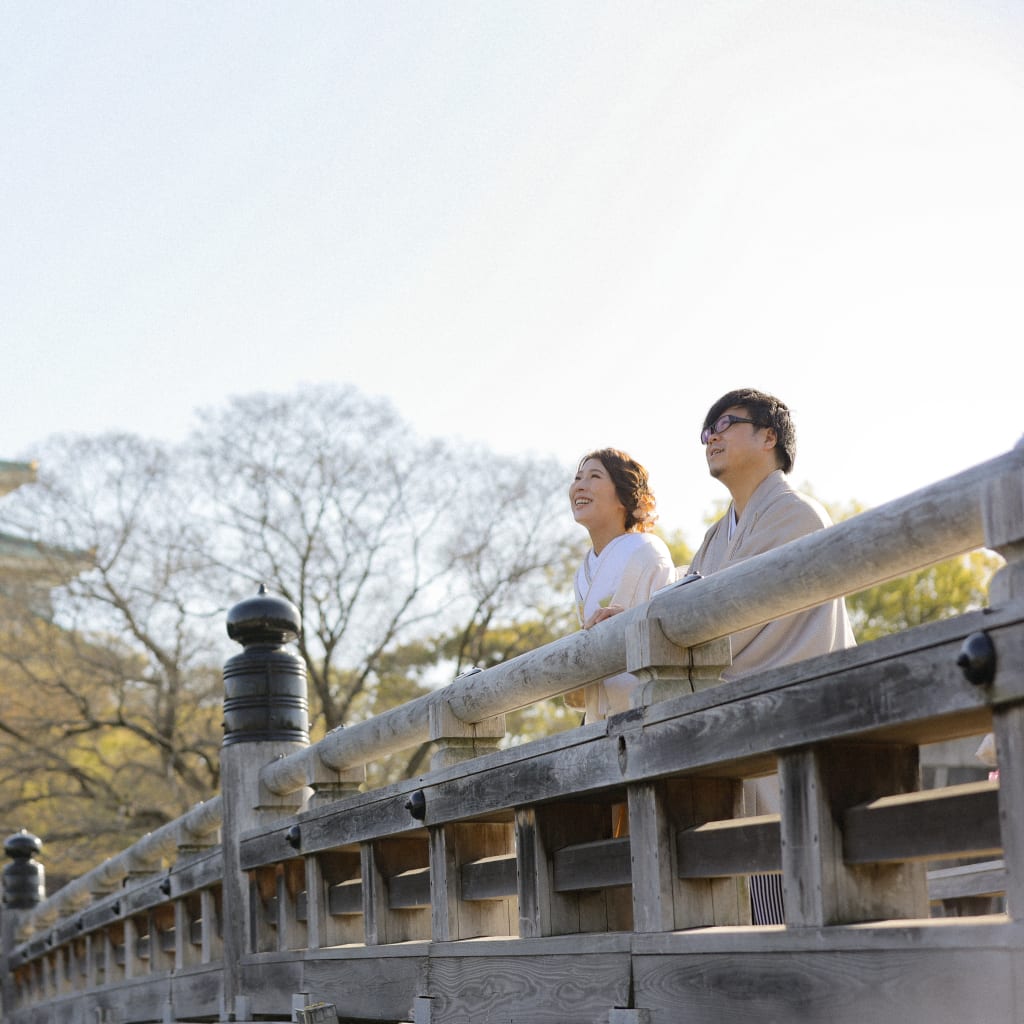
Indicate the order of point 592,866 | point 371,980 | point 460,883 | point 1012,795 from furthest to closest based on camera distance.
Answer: point 371,980 < point 460,883 < point 592,866 < point 1012,795

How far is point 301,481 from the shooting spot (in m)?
28.3

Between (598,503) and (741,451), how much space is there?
99 cm

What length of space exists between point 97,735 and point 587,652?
1006 inches

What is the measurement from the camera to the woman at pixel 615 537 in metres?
5.62

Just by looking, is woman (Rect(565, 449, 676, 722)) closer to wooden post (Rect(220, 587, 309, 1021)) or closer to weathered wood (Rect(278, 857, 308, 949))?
weathered wood (Rect(278, 857, 308, 949))

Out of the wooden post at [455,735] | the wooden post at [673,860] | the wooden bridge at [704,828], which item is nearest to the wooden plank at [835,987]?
the wooden bridge at [704,828]

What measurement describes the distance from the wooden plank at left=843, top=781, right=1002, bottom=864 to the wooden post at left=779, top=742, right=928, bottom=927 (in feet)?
0.16

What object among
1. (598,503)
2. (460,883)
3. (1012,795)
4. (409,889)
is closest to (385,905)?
(409,889)

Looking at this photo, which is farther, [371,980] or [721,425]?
[371,980]

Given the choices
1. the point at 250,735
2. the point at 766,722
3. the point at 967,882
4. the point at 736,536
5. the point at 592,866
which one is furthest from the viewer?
the point at 250,735

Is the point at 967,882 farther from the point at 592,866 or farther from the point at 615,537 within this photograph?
the point at 592,866

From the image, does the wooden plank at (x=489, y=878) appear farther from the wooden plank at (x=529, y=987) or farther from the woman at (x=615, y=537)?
the woman at (x=615, y=537)

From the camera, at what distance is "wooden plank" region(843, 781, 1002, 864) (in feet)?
10.1

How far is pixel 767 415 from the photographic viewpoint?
4.95 meters
